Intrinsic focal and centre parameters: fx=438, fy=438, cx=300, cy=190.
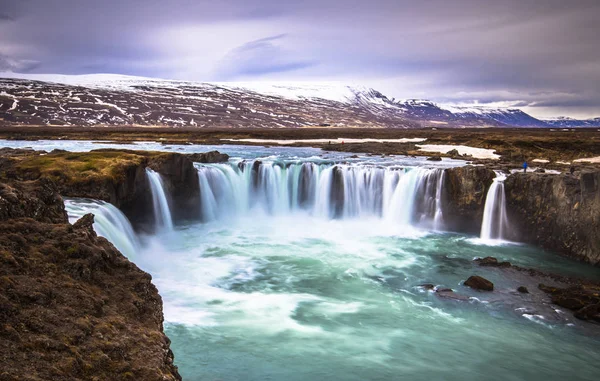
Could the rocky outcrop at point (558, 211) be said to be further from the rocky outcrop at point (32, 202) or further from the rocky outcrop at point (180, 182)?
the rocky outcrop at point (32, 202)

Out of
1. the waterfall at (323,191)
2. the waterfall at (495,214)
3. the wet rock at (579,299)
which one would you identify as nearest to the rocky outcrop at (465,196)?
the waterfall at (495,214)

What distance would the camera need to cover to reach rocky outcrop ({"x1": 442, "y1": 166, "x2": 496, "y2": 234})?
97.2 feet

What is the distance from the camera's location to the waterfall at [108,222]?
17828 millimetres

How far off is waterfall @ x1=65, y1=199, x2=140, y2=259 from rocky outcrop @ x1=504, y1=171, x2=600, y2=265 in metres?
22.8

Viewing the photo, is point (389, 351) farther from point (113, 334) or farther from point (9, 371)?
point (9, 371)

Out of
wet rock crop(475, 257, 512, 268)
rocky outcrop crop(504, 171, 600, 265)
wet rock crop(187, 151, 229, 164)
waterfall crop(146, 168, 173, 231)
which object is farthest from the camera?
wet rock crop(187, 151, 229, 164)

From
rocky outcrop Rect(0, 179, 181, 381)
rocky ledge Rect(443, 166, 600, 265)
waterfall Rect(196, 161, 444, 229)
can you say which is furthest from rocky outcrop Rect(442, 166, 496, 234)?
rocky outcrop Rect(0, 179, 181, 381)

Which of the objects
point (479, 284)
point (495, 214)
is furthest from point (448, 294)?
point (495, 214)

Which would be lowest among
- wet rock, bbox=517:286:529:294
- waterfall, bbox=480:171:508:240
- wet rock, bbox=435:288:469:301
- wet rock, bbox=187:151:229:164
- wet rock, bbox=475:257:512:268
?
wet rock, bbox=435:288:469:301

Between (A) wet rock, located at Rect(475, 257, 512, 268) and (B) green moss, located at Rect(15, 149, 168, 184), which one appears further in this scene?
(B) green moss, located at Rect(15, 149, 168, 184)

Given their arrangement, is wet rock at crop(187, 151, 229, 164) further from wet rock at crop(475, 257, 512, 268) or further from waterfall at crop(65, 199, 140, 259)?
wet rock at crop(475, 257, 512, 268)

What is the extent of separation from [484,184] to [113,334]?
90.8 ft

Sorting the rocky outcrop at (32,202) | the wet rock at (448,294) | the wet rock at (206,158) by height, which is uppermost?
the wet rock at (206,158)

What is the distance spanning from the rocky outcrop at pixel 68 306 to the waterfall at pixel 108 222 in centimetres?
833
